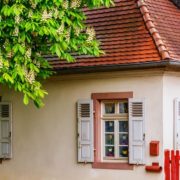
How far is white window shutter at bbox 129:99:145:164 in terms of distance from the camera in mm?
16125

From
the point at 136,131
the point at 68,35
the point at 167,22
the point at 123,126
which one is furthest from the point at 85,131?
the point at 167,22

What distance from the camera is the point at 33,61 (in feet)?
48.0

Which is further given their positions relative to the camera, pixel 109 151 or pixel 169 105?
pixel 109 151

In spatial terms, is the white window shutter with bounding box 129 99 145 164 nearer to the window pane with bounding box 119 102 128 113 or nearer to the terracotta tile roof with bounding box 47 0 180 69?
the window pane with bounding box 119 102 128 113

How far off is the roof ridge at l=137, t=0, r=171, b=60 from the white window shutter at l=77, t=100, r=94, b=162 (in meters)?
2.27

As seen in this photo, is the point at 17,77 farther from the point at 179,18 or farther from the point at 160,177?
the point at 179,18

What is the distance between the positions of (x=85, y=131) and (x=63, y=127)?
2.56ft

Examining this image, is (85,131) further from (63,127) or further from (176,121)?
(176,121)

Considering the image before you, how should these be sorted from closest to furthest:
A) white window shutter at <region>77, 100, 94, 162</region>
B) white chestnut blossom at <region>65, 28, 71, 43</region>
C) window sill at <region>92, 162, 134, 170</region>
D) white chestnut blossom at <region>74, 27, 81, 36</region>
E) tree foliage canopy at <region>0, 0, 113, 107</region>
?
tree foliage canopy at <region>0, 0, 113, 107</region> < white chestnut blossom at <region>65, 28, 71, 43</region> < white chestnut blossom at <region>74, 27, 81, 36</region> < window sill at <region>92, 162, 134, 170</region> < white window shutter at <region>77, 100, 94, 162</region>

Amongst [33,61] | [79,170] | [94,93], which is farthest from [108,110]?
[33,61]

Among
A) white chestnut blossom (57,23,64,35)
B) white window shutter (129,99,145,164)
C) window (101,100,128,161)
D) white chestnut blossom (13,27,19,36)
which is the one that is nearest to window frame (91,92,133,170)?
window (101,100,128,161)

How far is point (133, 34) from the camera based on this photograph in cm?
1678

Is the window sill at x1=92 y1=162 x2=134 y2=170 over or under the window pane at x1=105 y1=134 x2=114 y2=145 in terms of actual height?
under

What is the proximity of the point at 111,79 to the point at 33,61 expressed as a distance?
107 inches
